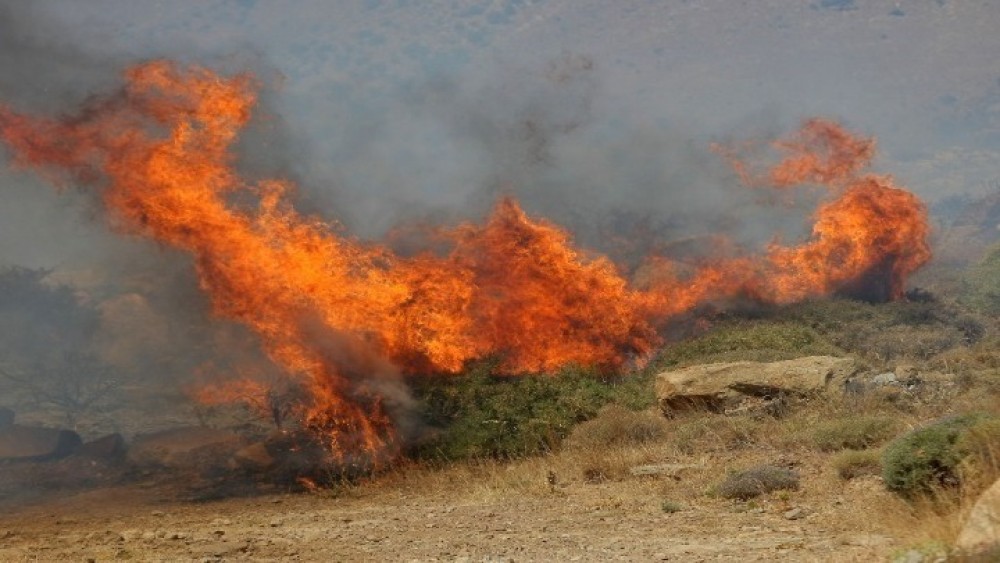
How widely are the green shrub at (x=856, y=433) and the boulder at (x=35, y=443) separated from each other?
58.4 ft

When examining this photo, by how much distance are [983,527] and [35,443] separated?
71.5 feet

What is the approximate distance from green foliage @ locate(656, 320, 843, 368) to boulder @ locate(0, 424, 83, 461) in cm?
1622

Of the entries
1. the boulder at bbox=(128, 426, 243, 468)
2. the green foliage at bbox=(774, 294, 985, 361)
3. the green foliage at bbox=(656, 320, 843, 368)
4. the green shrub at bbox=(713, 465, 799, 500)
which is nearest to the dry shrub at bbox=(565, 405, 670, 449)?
the green shrub at bbox=(713, 465, 799, 500)

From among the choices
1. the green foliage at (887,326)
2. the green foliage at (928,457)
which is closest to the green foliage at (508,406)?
the green foliage at (887,326)

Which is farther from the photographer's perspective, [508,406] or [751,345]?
[751,345]

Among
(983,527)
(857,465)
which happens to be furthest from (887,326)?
(983,527)

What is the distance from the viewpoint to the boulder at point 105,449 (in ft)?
69.6

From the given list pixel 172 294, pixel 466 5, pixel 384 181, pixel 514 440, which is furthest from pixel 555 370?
pixel 466 5

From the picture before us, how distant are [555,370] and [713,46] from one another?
134818 mm

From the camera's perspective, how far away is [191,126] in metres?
22.7

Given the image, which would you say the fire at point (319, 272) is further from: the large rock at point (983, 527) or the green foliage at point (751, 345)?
the large rock at point (983, 527)

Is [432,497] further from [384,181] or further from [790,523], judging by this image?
[384,181]

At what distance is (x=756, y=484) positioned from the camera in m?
13.2

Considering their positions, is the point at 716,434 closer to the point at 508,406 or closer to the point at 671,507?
the point at 671,507
